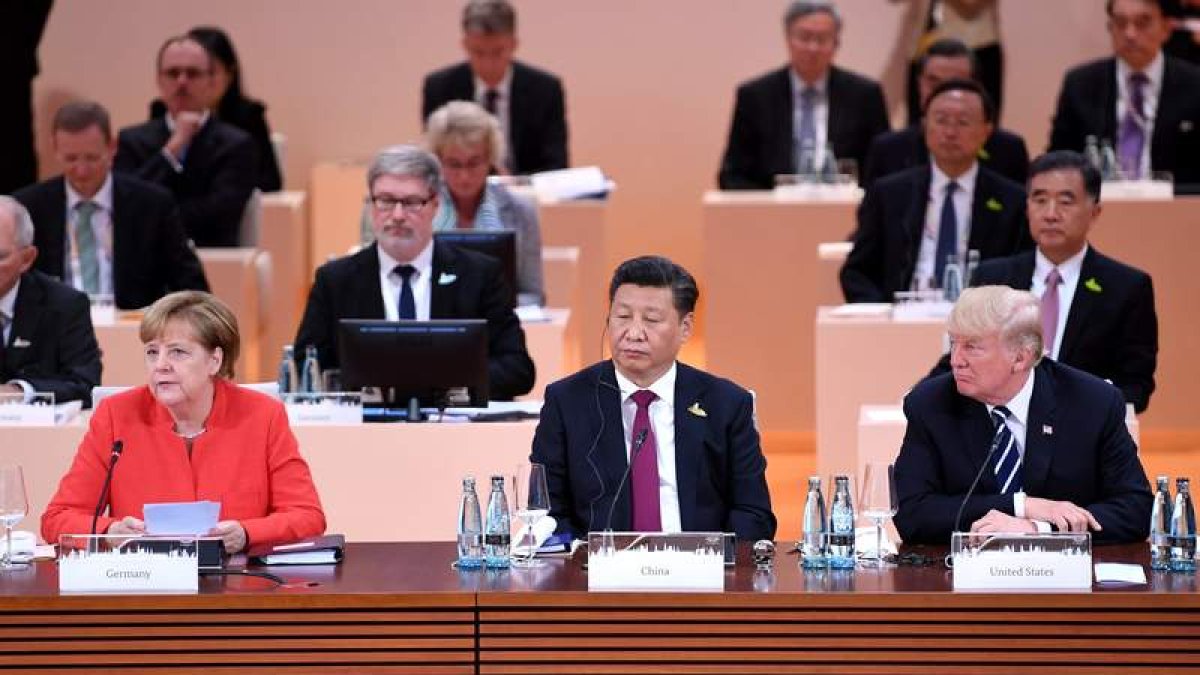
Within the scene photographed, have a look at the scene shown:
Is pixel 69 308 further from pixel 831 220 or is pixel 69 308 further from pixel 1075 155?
pixel 831 220

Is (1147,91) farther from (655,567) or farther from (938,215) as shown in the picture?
(655,567)

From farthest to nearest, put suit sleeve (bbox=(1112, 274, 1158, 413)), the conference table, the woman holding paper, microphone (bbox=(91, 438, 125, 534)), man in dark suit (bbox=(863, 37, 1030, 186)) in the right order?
man in dark suit (bbox=(863, 37, 1030, 186))
suit sleeve (bbox=(1112, 274, 1158, 413))
the woman holding paper
microphone (bbox=(91, 438, 125, 534))
the conference table

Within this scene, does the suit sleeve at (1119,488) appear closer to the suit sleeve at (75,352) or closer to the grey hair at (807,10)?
the suit sleeve at (75,352)

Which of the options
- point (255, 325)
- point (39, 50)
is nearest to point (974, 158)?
point (255, 325)

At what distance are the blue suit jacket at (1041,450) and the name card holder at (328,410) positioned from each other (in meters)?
1.56

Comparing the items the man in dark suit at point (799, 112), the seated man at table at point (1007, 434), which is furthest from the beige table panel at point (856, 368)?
the seated man at table at point (1007, 434)

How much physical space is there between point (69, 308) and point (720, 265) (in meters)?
3.28

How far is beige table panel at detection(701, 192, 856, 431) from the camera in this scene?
8.80 meters

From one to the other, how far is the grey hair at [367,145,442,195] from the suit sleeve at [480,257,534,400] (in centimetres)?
31

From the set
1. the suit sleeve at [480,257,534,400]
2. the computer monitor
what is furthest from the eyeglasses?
the computer monitor

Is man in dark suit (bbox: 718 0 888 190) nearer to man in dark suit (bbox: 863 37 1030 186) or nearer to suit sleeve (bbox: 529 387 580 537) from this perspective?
man in dark suit (bbox: 863 37 1030 186)

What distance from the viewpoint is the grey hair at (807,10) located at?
9.62 meters

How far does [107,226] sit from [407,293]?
6.33ft

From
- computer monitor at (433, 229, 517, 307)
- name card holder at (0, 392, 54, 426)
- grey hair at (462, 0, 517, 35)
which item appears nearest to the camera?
name card holder at (0, 392, 54, 426)
